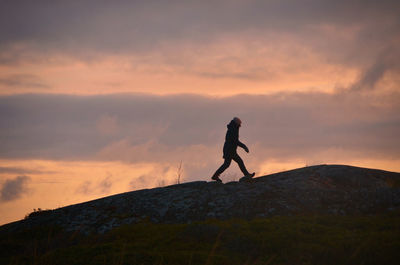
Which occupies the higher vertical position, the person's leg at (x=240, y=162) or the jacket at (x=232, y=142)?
the jacket at (x=232, y=142)

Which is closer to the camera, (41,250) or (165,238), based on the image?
(165,238)

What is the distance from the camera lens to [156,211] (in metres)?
16.4

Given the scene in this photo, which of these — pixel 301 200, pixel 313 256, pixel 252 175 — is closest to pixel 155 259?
pixel 313 256

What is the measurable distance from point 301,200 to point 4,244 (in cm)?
1126

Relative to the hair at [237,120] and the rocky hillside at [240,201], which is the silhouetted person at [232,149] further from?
the rocky hillside at [240,201]

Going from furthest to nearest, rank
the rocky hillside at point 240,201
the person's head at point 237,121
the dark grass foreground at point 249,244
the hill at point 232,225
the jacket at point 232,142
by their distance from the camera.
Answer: the person's head at point 237,121, the jacket at point 232,142, the rocky hillside at point 240,201, the hill at point 232,225, the dark grass foreground at point 249,244

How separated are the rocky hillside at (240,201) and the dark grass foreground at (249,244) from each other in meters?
1.54

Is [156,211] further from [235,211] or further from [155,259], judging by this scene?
[155,259]

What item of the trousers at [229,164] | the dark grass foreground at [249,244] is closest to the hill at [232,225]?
the dark grass foreground at [249,244]

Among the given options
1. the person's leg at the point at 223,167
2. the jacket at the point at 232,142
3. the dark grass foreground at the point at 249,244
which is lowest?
the dark grass foreground at the point at 249,244

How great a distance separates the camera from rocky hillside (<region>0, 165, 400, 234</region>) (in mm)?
15156

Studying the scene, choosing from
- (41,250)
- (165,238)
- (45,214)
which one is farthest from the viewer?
(45,214)

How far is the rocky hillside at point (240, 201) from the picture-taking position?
49.7 ft

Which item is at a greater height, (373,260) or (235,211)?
(235,211)
